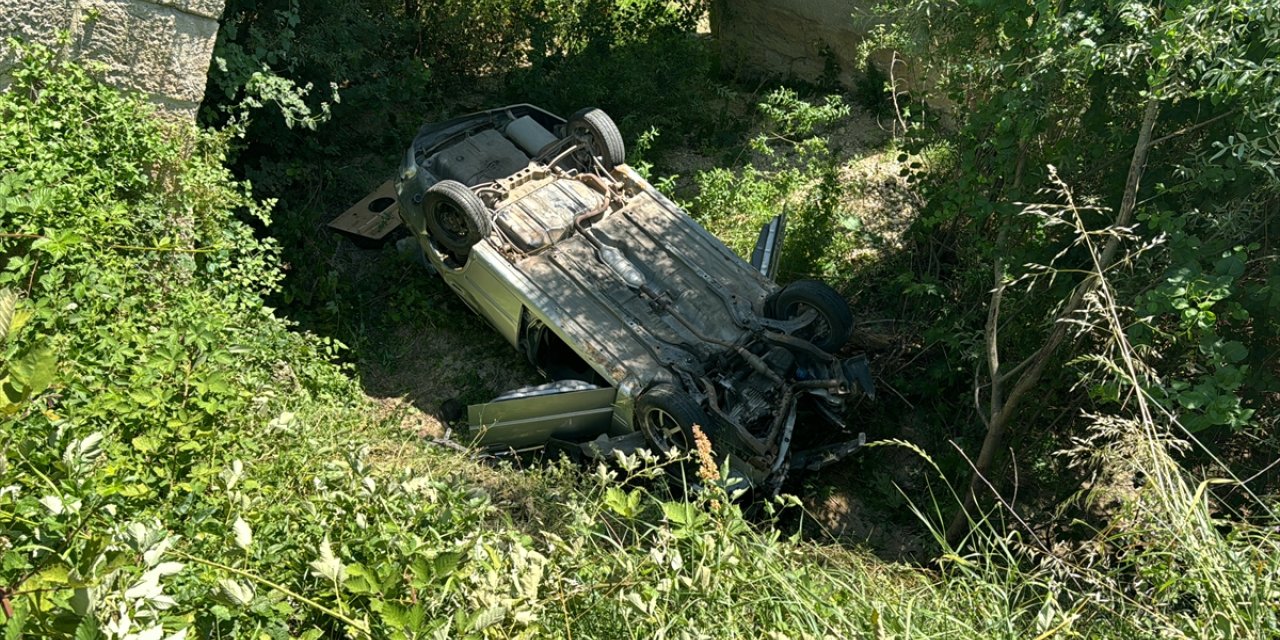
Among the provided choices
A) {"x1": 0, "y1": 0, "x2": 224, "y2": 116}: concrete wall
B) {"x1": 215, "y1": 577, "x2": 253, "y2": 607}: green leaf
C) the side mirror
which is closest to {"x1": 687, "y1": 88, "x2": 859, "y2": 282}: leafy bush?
the side mirror

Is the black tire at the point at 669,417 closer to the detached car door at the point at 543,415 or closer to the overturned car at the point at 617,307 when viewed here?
the overturned car at the point at 617,307

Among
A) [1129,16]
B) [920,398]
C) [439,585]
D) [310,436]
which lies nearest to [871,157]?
[920,398]

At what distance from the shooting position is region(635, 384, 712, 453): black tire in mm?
6684

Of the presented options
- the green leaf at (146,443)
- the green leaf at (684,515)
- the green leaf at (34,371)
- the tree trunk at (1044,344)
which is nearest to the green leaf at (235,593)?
the green leaf at (34,371)

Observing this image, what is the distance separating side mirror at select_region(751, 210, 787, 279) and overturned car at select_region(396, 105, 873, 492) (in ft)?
0.05

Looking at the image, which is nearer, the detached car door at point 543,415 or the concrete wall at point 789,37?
the detached car door at point 543,415

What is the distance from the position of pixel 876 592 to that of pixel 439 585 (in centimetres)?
151

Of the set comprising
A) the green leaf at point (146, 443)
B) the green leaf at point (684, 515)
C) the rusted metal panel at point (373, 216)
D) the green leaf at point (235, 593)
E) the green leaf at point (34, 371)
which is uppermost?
the green leaf at point (34, 371)

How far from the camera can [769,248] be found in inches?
328

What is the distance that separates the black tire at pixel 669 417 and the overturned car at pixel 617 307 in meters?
0.01

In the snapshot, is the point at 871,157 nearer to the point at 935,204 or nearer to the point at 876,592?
the point at 935,204

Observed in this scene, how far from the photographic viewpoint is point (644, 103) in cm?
1064

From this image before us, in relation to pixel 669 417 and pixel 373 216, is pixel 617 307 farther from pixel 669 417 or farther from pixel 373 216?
pixel 373 216

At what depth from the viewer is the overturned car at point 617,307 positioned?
23.2 ft
